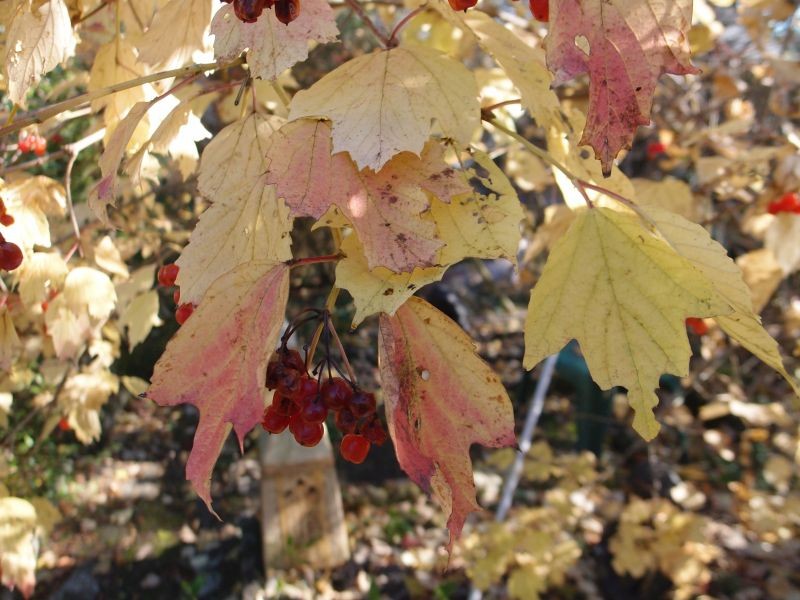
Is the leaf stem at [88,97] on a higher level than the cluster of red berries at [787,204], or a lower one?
higher

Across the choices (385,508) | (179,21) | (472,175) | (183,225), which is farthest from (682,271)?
(183,225)

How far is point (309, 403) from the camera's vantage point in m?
1.05

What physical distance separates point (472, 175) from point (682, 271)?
35cm

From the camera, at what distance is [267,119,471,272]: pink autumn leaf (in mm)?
844

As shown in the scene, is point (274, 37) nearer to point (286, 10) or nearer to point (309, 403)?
point (286, 10)

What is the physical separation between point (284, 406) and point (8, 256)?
A: 0.73 m

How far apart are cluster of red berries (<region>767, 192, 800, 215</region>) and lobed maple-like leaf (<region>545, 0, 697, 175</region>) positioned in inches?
69.1

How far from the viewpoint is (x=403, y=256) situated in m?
0.84

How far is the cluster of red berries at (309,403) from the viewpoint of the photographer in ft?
3.43

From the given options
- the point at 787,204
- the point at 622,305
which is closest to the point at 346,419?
the point at 622,305

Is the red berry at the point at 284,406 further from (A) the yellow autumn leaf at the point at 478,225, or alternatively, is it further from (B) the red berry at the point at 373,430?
(A) the yellow autumn leaf at the point at 478,225

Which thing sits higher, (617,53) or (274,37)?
(274,37)

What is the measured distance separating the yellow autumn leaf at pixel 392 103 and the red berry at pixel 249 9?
122 mm

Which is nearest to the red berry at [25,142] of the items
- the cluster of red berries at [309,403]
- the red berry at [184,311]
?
the red berry at [184,311]
